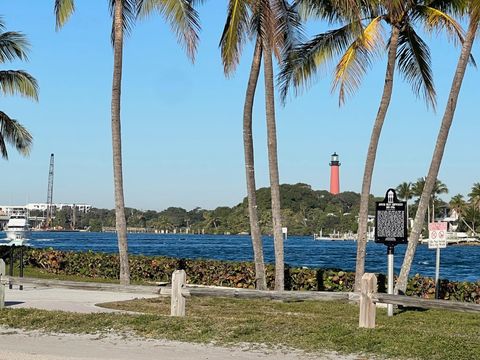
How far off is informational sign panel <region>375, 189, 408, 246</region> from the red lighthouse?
152970 millimetres

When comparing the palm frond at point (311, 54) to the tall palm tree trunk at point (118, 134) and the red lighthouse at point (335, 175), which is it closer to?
the tall palm tree trunk at point (118, 134)

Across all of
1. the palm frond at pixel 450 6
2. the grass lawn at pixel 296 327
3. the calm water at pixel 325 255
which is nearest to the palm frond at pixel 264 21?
the palm frond at pixel 450 6

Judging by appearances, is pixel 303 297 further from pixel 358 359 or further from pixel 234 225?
pixel 234 225

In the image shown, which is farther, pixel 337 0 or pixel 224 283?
pixel 224 283

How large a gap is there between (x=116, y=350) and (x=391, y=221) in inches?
288

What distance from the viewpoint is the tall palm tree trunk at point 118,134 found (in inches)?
775

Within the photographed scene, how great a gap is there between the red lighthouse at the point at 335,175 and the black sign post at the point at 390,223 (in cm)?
15297

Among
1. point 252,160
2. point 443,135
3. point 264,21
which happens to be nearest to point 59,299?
point 252,160

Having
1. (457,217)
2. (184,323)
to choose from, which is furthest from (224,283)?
(457,217)

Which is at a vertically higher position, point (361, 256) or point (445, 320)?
point (361, 256)

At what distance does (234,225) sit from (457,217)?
181ft

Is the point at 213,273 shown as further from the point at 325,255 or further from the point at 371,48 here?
the point at 325,255

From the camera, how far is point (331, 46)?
19.0 meters

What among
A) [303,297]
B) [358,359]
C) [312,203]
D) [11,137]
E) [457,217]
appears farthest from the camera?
[312,203]
